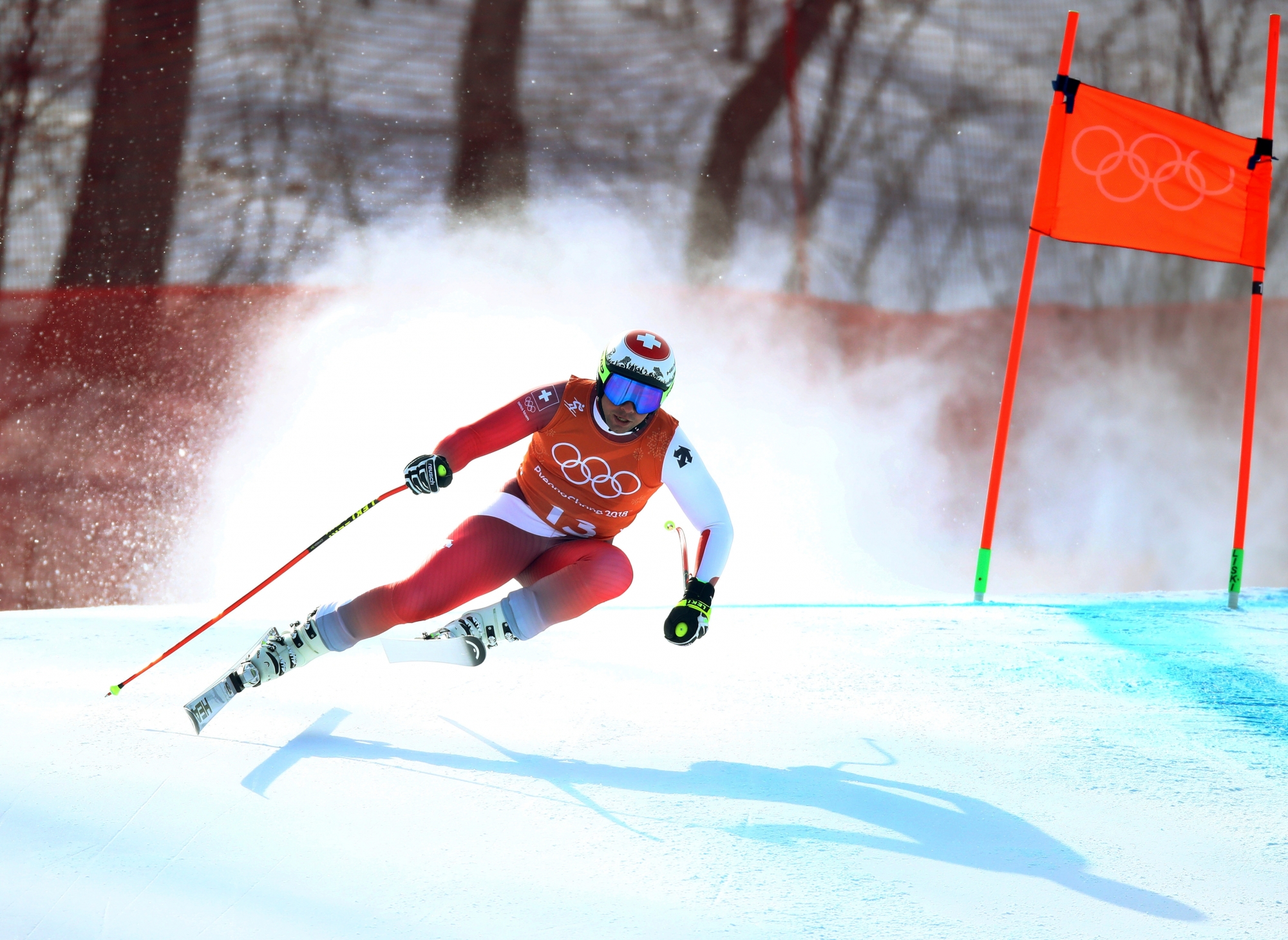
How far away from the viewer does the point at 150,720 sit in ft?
8.95

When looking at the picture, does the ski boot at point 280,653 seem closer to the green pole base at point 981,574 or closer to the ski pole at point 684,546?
the ski pole at point 684,546

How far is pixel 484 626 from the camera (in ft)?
9.18

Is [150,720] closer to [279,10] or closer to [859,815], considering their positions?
[859,815]

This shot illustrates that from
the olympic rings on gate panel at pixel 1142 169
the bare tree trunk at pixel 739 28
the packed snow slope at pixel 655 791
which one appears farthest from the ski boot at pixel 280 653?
the bare tree trunk at pixel 739 28

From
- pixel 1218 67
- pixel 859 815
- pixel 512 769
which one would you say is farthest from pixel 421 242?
pixel 1218 67

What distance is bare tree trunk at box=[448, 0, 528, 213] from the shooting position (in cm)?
651

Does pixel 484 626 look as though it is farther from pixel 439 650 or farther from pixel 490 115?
pixel 490 115

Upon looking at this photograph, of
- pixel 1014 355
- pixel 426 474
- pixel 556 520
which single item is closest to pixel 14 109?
pixel 426 474

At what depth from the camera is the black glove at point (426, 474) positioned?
2.92 m

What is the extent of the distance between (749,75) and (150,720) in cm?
569

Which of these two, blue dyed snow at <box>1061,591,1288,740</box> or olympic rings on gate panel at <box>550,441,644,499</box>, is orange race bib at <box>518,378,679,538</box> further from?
blue dyed snow at <box>1061,591,1288,740</box>

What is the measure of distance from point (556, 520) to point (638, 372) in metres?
0.54

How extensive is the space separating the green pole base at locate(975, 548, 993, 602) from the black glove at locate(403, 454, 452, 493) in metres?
2.68

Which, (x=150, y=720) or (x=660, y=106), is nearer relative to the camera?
(x=150, y=720)
